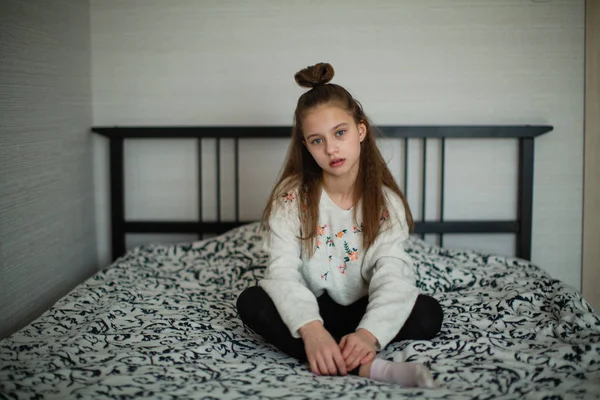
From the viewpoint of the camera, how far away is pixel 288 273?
1345 mm

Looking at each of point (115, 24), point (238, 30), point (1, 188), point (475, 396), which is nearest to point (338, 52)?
point (238, 30)

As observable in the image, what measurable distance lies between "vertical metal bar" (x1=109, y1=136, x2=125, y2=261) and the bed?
7 cm

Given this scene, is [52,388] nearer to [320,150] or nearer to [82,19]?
[320,150]

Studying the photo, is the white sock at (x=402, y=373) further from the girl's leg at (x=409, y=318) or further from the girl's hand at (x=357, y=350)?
the girl's leg at (x=409, y=318)

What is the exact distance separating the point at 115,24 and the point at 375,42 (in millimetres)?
1039

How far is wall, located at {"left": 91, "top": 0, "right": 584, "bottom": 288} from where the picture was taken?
2186 millimetres

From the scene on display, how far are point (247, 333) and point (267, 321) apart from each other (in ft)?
0.50

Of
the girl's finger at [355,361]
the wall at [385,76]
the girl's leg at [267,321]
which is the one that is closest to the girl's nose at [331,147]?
the girl's leg at [267,321]

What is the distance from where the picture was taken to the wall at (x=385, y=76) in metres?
2.19

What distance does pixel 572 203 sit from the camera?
7.37 ft

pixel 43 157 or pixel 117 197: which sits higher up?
pixel 43 157

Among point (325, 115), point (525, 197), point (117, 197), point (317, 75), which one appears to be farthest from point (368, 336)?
point (117, 197)

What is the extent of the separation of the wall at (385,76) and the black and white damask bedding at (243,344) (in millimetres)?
467

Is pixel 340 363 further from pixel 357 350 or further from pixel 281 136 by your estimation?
pixel 281 136
